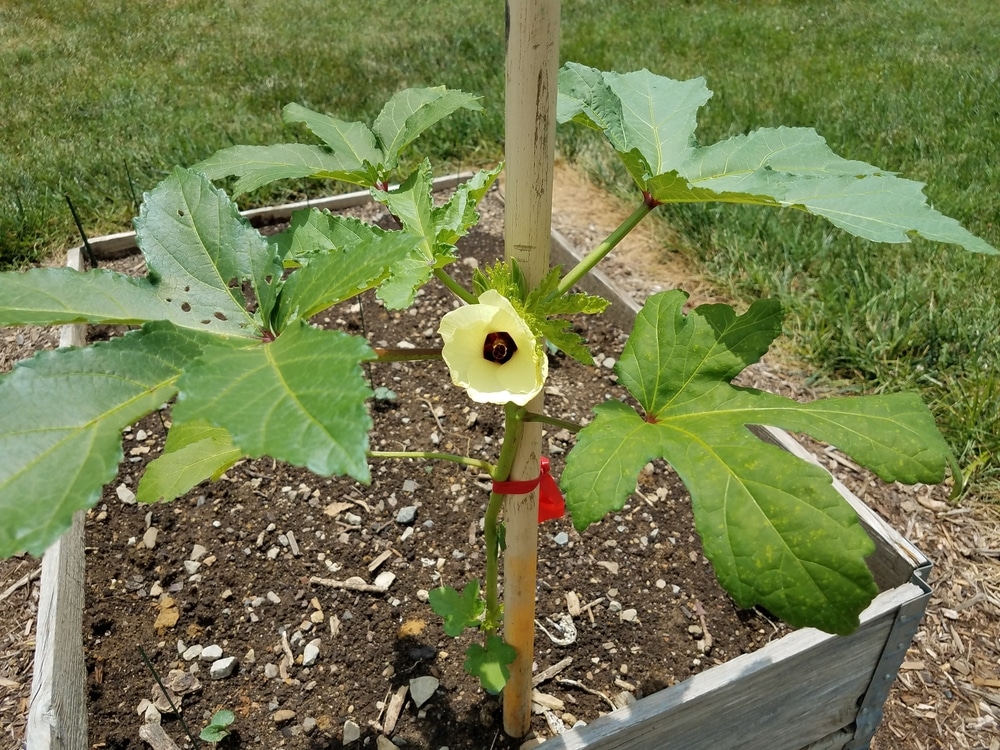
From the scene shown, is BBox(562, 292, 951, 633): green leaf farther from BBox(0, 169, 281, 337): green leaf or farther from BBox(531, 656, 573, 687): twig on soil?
BBox(531, 656, 573, 687): twig on soil

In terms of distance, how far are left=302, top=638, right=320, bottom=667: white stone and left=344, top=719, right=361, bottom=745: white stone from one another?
19 cm

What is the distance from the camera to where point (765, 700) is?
1485 millimetres

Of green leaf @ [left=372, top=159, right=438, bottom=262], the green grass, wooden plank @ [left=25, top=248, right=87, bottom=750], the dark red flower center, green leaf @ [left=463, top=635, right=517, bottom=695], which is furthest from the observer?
the green grass

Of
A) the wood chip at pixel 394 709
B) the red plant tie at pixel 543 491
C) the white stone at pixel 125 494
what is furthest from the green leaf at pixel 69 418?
the white stone at pixel 125 494

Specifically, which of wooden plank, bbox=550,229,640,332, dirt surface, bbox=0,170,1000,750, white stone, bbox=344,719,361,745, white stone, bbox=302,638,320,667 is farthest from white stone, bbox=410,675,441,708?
wooden plank, bbox=550,229,640,332

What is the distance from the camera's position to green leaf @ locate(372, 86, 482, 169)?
46.0 inches

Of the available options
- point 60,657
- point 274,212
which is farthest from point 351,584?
point 274,212

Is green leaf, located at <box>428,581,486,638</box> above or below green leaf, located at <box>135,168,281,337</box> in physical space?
below

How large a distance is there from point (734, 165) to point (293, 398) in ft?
2.42

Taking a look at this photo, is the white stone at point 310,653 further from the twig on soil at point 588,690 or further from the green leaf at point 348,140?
the green leaf at point 348,140

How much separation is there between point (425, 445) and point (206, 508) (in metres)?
0.67

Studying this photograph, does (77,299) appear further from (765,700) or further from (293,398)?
(765,700)

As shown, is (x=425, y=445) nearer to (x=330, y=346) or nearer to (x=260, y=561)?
(x=260, y=561)

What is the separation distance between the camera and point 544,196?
97cm
